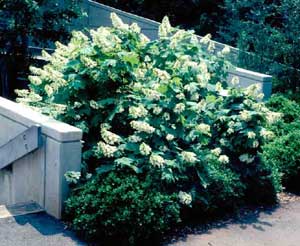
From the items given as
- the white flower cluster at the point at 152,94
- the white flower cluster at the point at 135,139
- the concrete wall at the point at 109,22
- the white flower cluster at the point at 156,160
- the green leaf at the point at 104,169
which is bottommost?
the green leaf at the point at 104,169

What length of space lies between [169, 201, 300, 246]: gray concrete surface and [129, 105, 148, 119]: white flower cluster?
4.16ft

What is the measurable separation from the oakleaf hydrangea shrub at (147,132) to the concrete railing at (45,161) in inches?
8.5

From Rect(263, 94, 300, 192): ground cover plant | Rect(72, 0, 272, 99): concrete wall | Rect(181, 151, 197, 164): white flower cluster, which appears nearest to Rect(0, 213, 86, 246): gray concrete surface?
Rect(181, 151, 197, 164): white flower cluster

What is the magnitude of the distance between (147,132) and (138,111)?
0.23 metres

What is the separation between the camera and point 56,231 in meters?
4.50

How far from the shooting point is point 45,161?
488 cm

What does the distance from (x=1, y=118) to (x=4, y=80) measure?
462cm

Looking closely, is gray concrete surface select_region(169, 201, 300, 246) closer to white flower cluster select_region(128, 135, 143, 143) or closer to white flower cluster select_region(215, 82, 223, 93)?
white flower cluster select_region(128, 135, 143, 143)

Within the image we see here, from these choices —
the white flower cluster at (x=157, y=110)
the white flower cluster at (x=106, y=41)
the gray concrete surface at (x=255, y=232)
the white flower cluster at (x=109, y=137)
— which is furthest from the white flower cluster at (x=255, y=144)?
the white flower cluster at (x=106, y=41)

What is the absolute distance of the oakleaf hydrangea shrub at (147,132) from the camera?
4.43m

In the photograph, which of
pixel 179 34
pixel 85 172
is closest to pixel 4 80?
pixel 179 34

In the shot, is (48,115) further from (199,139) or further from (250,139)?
(250,139)

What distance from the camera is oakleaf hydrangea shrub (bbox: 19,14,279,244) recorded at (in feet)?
14.5

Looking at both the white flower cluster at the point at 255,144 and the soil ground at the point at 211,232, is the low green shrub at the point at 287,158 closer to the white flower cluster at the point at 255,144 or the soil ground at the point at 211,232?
the white flower cluster at the point at 255,144
